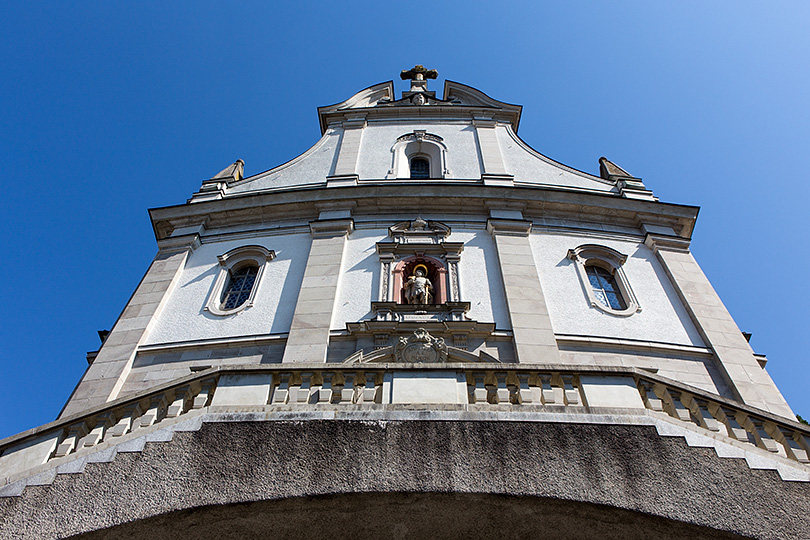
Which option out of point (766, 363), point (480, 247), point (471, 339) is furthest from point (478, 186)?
point (766, 363)

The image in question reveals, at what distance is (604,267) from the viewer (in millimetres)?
15656

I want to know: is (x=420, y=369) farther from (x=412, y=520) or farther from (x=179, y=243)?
(x=179, y=243)

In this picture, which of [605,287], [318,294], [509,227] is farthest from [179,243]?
[605,287]

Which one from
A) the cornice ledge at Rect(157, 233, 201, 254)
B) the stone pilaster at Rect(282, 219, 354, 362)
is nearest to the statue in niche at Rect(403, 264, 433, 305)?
the stone pilaster at Rect(282, 219, 354, 362)

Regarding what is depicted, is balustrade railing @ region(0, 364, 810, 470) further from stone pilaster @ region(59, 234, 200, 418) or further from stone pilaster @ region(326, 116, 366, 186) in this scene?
stone pilaster @ region(326, 116, 366, 186)

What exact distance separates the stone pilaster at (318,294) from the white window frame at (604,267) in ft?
19.8

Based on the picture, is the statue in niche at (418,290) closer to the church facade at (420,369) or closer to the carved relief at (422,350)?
the church facade at (420,369)

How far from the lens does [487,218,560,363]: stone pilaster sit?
1232cm

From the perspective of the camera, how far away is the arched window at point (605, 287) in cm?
1445

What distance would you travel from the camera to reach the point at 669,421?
22.9ft

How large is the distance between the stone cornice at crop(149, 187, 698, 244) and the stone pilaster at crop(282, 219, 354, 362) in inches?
42.7

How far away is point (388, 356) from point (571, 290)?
16.5 feet

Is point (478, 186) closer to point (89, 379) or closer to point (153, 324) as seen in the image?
point (153, 324)

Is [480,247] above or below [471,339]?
above
